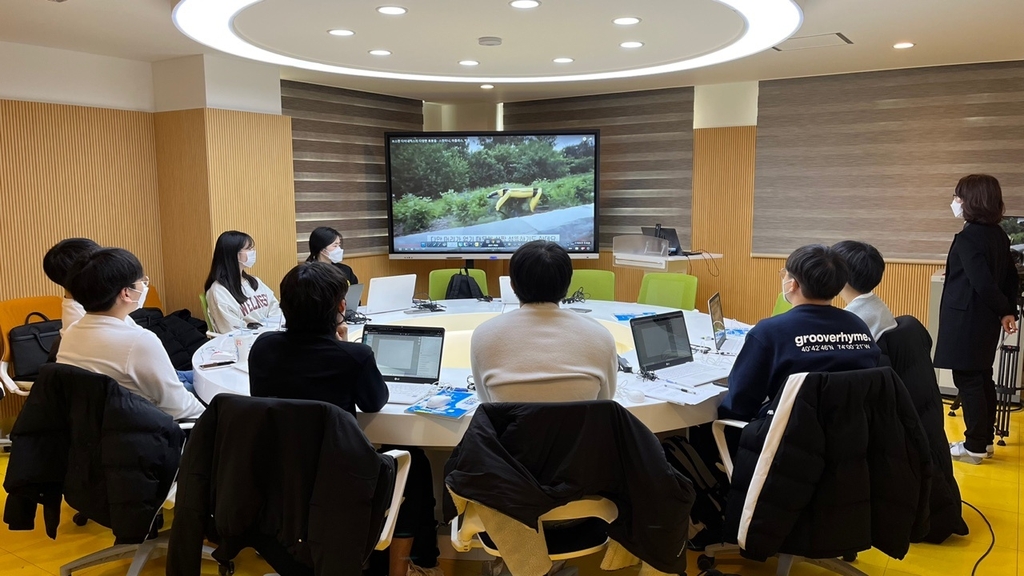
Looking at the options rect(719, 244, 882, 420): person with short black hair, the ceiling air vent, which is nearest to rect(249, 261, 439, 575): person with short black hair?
rect(719, 244, 882, 420): person with short black hair

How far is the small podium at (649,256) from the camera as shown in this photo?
627 centimetres

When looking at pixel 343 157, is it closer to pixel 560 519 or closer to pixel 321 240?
pixel 321 240

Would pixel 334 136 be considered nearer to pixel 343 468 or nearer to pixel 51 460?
pixel 51 460

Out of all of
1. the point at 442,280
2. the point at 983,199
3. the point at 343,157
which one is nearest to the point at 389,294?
the point at 442,280

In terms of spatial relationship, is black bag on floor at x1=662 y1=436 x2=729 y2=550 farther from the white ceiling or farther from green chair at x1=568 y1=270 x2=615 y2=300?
green chair at x1=568 y1=270 x2=615 y2=300

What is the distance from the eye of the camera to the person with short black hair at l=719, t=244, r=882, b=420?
8.33ft

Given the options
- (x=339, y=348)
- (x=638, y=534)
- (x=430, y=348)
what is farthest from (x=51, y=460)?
(x=638, y=534)

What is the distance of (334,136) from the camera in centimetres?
679

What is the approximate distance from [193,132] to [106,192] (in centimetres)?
75

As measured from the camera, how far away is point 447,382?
321cm

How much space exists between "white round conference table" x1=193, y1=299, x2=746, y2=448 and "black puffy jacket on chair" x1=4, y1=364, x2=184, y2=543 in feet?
1.38

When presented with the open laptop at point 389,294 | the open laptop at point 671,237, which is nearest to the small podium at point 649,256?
the open laptop at point 671,237

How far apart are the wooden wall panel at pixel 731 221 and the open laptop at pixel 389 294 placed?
3.16 m

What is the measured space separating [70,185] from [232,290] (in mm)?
1534
